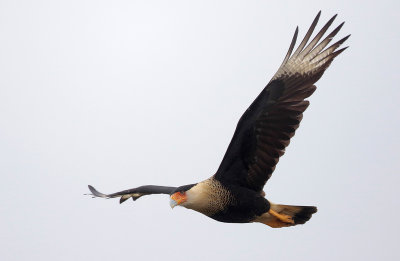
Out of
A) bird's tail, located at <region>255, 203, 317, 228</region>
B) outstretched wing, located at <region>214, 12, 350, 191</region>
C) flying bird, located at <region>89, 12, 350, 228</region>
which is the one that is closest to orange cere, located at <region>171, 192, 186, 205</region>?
flying bird, located at <region>89, 12, 350, 228</region>

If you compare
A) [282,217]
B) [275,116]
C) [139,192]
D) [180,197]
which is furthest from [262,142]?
[139,192]

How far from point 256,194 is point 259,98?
998mm

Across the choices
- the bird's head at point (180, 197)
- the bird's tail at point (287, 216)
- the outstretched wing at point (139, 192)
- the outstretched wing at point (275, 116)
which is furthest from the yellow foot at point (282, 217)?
the outstretched wing at point (139, 192)

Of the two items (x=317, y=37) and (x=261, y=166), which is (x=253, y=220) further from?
(x=317, y=37)

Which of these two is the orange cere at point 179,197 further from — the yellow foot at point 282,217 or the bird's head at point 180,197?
the yellow foot at point 282,217

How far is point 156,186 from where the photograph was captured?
7.55m

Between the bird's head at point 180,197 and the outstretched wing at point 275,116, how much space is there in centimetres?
39

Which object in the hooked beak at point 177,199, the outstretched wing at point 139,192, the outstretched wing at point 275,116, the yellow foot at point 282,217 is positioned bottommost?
the yellow foot at point 282,217

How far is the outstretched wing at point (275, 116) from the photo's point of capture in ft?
21.2

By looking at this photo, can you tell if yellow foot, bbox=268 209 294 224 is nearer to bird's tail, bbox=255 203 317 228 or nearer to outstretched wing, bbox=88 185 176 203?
bird's tail, bbox=255 203 317 228

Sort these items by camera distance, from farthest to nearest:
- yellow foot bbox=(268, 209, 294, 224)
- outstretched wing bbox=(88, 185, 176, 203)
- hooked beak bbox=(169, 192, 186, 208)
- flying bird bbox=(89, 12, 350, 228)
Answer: outstretched wing bbox=(88, 185, 176, 203) < yellow foot bbox=(268, 209, 294, 224) < flying bird bbox=(89, 12, 350, 228) < hooked beak bbox=(169, 192, 186, 208)

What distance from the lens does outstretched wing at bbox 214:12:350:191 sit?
6465 mm

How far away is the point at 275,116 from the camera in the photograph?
21.3 feet

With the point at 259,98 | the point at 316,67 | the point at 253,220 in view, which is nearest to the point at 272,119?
the point at 259,98
